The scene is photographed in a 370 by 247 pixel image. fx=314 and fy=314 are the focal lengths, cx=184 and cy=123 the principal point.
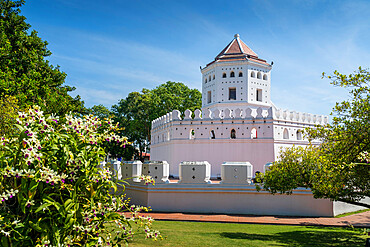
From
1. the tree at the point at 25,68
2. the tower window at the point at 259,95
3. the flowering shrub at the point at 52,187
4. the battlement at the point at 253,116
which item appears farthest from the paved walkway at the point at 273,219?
the tower window at the point at 259,95

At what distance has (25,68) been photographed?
1998cm

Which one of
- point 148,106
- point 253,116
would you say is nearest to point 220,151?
point 253,116

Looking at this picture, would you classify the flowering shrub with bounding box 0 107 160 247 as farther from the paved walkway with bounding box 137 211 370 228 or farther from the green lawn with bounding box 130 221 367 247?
the paved walkway with bounding box 137 211 370 228

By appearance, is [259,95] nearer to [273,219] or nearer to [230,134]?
[230,134]

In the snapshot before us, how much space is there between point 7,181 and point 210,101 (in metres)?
30.8

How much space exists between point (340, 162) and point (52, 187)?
21.0ft

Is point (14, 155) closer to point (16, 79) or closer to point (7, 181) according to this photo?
point (7, 181)

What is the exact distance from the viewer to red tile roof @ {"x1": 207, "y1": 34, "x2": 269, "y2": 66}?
1288 inches

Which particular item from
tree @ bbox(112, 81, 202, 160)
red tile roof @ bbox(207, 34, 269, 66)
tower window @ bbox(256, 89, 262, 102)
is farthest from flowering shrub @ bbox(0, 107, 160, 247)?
tree @ bbox(112, 81, 202, 160)

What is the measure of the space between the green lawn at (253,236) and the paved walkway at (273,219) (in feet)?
2.39

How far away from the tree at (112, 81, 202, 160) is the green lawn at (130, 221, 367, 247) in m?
33.9

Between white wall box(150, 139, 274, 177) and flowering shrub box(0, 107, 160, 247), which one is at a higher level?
white wall box(150, 139, 274, 177)

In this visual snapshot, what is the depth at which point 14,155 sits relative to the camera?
3.74m

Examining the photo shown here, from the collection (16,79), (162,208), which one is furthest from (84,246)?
(16,79)
